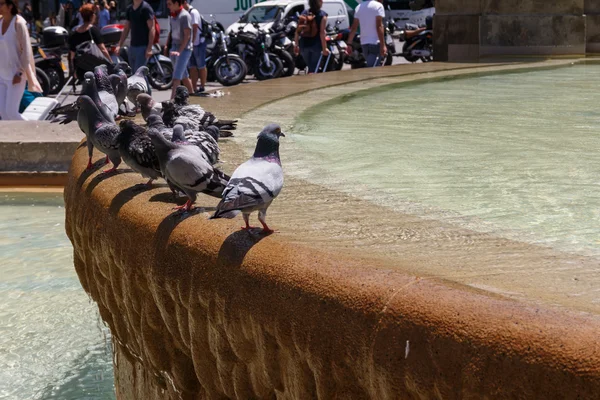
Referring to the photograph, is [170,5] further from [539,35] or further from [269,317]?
[269,317]

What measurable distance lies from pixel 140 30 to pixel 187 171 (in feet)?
31.2

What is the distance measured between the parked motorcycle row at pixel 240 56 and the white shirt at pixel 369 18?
8.44 ft

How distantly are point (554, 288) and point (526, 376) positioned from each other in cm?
63

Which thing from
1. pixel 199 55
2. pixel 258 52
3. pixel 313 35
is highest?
pixel 313 35

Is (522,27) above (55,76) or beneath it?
above

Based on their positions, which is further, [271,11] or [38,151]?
[271,11]

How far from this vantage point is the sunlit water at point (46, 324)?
4914mm

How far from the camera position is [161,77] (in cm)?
1762

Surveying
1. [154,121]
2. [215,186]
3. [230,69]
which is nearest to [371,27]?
[230,69]

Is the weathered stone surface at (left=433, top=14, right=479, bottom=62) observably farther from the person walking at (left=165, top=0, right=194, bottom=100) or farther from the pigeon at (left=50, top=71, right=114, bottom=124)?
the pigeon at (left=50, top=71, right=114, bottom=124)

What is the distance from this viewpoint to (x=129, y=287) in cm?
321

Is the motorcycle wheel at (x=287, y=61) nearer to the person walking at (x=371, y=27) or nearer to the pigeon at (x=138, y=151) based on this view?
the person walking at (x=371, y=27)

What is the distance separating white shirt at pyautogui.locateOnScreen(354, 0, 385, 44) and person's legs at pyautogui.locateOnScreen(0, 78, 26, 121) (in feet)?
17.1

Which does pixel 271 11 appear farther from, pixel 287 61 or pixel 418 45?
pixel 287 61
